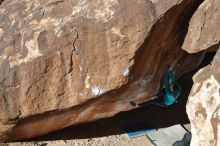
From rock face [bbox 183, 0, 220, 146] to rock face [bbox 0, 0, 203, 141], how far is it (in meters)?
0.29

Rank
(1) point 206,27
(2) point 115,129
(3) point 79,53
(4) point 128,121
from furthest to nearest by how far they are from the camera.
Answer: (4) point 128,121 < (2) point 115,129 < (3) point 79,53 < (1) point 206,27

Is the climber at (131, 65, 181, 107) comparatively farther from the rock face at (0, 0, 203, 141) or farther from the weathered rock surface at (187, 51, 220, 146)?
the weathered rock surface at (187, 51, 220, 146)

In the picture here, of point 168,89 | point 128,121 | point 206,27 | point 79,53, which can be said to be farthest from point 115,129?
point 206,27

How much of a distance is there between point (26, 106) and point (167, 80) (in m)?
1.48

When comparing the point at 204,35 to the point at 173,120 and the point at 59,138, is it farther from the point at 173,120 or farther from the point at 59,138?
the point at 59,138

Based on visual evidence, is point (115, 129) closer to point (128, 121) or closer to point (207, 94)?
point (128, 121)

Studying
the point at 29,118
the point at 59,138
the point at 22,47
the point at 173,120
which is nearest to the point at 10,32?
the point at 22,47

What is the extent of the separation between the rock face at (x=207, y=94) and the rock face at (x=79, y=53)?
0.29 m

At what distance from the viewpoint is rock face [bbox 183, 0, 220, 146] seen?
4109 millimetres

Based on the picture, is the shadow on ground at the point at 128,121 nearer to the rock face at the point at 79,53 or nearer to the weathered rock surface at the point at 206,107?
the rock face at the point at 79,53

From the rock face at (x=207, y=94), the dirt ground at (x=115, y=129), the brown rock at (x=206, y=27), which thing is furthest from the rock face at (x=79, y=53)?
the dirt ground at (x=115, y=129)

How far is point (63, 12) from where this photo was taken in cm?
488

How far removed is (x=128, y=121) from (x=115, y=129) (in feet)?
0.70

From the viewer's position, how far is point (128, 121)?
5.77 m
